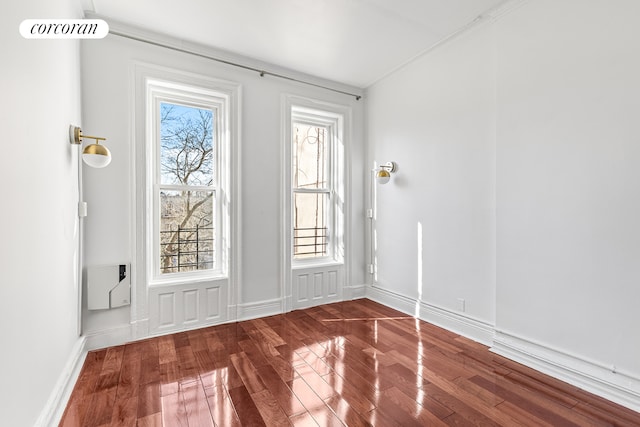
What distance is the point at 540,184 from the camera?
235 centimetres

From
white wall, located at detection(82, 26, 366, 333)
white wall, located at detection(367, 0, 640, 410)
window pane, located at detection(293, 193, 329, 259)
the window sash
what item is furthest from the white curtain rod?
window pane, located at detection(293, 193, 329, 259)

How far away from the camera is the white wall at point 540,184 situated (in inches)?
Result: 76.6

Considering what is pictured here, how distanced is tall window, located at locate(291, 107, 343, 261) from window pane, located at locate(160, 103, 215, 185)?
41.0 inches

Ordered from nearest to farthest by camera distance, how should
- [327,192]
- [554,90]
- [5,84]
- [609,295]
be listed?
[5,84], [609,295], [554,90], [327,192]

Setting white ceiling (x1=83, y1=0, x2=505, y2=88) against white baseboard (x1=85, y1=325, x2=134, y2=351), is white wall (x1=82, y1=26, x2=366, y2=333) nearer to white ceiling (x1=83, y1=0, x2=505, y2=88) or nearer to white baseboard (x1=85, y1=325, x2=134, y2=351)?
white baseboard (x1=85, y1=325, x2=134, y2=351)

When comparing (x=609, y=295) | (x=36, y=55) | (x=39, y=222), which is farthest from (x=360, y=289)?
(x=36, y=55)

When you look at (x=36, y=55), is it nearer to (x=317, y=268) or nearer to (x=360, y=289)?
(x=317, y=268)

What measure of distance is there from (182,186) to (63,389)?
75.2 inches

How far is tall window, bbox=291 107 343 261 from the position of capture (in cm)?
396

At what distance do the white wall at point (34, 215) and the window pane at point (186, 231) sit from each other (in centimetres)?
96

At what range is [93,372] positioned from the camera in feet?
7.51

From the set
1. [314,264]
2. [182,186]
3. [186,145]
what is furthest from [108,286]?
[314,264]

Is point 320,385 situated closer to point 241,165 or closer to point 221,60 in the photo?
point 241,165

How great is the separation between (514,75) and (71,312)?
13.0 feet
